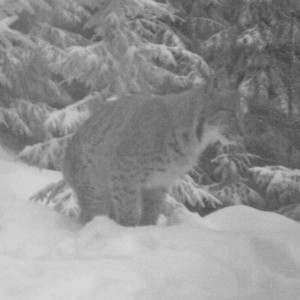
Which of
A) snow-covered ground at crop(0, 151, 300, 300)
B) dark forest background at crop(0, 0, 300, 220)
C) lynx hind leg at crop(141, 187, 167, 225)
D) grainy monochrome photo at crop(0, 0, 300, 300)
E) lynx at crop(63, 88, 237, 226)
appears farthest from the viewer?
dark forest background at crop(0, 0, 300, 220)

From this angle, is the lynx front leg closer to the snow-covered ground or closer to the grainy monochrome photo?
the grainy monochrome photo

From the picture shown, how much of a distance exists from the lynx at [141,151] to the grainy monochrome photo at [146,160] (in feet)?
0.04

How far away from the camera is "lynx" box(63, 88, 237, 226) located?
457 cm

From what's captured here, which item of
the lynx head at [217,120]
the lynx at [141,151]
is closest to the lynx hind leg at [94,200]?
the lynx at [141,151]

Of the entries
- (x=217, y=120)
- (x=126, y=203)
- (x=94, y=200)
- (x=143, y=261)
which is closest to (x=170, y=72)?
(x=217, y=120)

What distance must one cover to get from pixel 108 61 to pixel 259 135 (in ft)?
10.2

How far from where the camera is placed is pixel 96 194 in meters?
4.77

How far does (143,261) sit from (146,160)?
153 centimetres

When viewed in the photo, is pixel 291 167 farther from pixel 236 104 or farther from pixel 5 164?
pixel 236 104

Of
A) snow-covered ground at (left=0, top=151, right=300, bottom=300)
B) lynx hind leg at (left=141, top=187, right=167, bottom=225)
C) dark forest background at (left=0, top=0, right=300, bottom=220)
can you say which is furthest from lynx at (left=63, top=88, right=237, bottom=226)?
dark forest background at (left=0, top=0, right=300, bottom=220)

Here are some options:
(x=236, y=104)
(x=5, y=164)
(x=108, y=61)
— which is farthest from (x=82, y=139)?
(x=5, y=164)

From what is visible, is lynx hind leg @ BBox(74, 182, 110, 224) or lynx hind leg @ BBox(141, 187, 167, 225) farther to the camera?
lynx hind leg @ BBox(141, 187, 167, 225)

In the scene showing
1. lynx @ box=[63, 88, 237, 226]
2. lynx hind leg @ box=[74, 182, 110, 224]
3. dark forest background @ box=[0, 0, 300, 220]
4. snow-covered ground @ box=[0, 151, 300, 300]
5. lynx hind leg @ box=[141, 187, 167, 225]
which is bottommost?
dark forest background @ box=[0, 0, 300, 220]

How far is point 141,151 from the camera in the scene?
454 centimetres
